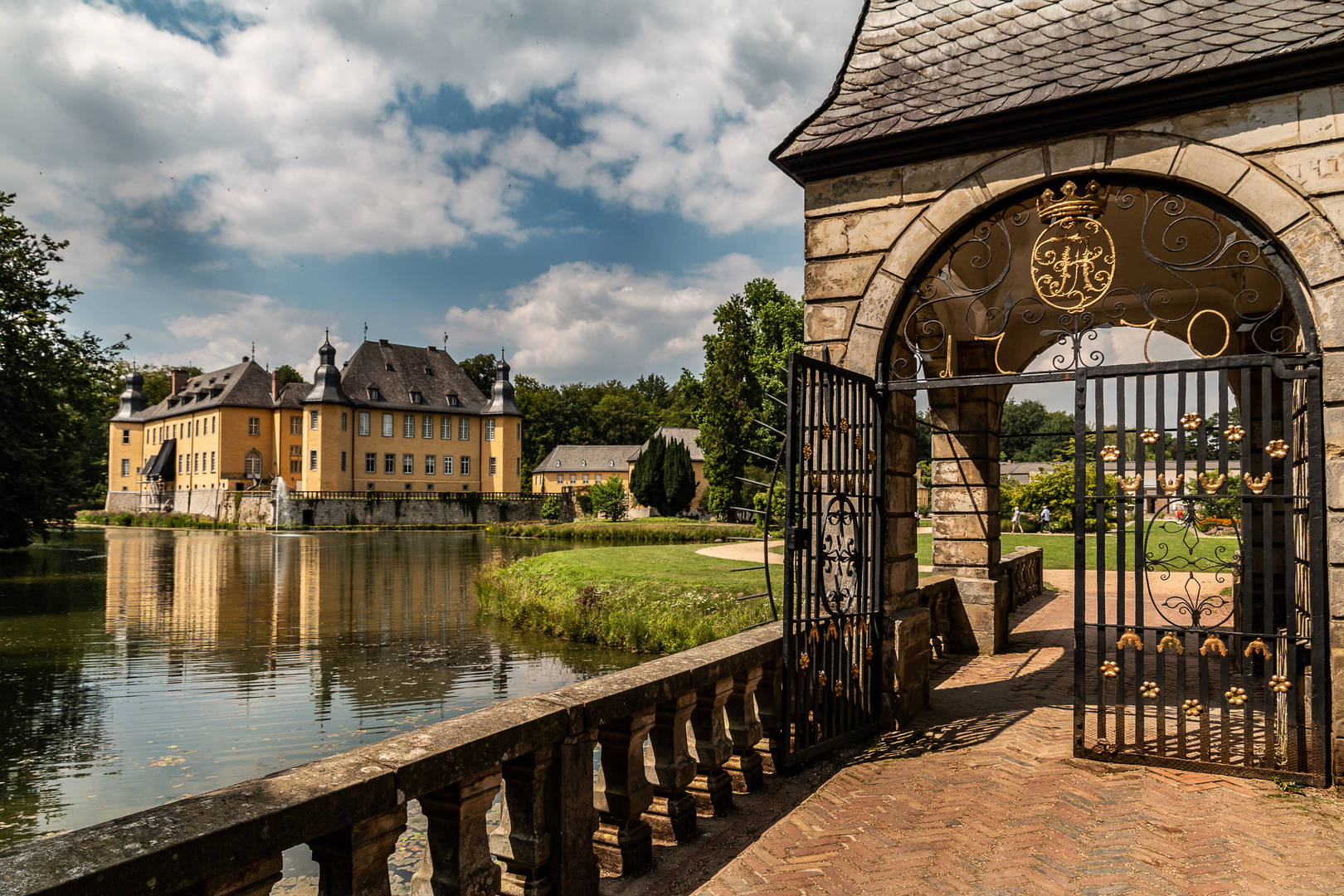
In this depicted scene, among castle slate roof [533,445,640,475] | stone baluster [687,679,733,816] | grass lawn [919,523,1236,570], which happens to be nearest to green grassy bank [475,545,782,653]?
grass lawn [919,523,1236,570]


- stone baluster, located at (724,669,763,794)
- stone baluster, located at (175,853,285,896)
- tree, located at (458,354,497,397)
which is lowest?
stone baluster, located at (724,669,763,794)

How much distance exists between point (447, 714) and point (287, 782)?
7.25 metres

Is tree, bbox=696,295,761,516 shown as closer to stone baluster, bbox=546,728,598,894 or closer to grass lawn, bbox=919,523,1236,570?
grass lawn, bbox=919,523,1236,570

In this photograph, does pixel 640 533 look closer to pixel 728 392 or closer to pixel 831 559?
pixel 728 392

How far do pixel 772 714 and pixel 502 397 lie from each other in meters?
58.2

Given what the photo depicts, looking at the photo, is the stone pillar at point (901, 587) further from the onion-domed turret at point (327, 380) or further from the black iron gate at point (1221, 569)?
the onion-domed turret at point (327, 380)

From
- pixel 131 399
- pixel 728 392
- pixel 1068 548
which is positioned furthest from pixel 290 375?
pixel 1068 548

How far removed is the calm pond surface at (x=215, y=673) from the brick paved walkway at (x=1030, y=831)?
5.42 m

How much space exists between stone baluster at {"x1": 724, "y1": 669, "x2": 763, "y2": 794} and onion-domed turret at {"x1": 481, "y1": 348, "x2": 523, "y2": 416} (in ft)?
189

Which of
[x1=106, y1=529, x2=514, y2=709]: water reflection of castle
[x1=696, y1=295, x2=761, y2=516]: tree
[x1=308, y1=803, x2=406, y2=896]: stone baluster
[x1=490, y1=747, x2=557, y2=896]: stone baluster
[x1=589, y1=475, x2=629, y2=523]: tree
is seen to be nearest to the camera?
[x1=308, y1=803, x2=406, y2=896]: stone baluster

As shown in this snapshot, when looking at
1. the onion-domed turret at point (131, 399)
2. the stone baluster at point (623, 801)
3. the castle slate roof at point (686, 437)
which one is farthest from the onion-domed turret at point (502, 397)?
the stone baluster at point (623, 801)

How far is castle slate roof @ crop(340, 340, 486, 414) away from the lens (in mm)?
56406

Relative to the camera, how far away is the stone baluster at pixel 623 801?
134 inches

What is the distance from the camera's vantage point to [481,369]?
249 ft
